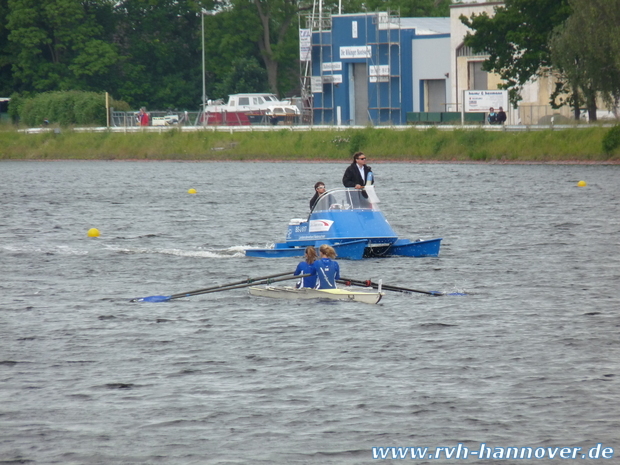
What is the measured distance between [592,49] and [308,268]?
3799cm

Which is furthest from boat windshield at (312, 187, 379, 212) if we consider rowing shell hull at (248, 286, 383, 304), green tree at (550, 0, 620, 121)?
green tree at (550, 0, 620, 121)

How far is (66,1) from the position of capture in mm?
95500

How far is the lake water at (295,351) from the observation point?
39.2ft

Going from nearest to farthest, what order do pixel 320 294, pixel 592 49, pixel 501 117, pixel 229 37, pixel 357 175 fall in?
pixel 320 294, pixel 357 175, pixel 592 49, pixel 501 117, pixel 229 37

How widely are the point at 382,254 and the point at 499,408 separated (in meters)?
12.2

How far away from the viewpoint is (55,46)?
3807 inches

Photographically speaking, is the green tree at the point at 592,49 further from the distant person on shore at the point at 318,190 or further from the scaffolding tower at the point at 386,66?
the distant person on shore at the point at 318,190

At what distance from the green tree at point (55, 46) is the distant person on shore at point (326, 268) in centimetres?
7878

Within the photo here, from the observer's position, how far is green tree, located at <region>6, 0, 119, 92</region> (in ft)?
313

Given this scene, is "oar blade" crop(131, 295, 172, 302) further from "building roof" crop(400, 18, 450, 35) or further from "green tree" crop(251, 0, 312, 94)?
"green tree" crop(251, 0, 312, 94)

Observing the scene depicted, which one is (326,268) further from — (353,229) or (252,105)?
(252,105)

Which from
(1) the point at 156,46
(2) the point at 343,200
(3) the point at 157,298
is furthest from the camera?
(1) the point at 156,46

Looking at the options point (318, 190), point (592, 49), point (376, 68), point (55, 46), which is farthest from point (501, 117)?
point (55, 46)

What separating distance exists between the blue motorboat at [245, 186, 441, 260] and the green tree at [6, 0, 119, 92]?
7342 cm
